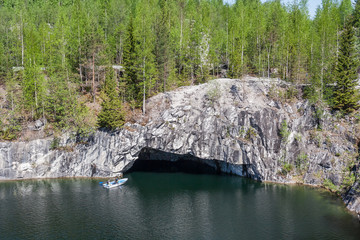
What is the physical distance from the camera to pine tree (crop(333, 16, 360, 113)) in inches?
→ 2419

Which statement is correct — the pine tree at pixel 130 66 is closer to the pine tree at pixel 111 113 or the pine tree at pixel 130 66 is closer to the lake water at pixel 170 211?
the pine tree at pixel 111 113

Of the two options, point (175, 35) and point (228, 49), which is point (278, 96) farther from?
point (175, 35)

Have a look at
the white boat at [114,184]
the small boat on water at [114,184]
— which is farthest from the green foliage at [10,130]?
the white boat at [114,184]

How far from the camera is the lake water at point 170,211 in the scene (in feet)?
128

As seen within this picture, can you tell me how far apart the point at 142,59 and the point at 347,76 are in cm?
4612

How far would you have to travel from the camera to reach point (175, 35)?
8250 cm

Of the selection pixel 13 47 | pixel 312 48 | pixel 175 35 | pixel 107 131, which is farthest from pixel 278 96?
pixel 13 47

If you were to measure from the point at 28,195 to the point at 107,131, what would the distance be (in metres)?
19.8

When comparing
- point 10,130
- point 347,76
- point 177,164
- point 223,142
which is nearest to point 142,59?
point 223,142

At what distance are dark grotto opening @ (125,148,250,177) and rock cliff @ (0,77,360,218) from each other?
2757mm

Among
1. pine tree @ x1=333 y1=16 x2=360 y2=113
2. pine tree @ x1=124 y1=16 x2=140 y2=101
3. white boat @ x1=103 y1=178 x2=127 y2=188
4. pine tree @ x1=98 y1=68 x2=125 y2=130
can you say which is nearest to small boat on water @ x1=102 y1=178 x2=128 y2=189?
white boat @ x1=103 y1=178 x2=127 y2=188

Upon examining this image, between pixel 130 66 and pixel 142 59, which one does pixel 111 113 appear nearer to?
pixel 130 66

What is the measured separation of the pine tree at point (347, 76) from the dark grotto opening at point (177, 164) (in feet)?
89.8

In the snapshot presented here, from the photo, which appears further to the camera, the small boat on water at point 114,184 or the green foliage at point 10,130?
the green foliage at point 10,130
